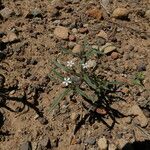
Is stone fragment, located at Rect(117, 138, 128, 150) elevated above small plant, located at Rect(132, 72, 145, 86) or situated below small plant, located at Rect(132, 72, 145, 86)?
below

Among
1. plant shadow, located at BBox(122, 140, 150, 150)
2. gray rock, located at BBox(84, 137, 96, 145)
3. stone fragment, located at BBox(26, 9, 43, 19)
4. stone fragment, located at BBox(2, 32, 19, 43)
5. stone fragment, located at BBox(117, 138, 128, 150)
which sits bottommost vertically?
plant shadow, located at BBox(122, 140, 150, 150)

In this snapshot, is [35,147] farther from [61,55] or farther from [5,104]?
[61,55]

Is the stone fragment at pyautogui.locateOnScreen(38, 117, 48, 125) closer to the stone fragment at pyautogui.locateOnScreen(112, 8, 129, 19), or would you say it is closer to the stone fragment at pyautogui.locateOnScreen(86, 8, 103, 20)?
the stone fragment at pyautogui.locateOnScreen(86, 8, 103, 20)

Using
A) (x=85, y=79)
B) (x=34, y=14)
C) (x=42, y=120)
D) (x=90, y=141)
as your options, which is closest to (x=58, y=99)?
(x=42, y=120)

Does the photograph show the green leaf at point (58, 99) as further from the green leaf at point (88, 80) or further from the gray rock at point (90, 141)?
the gray rock at point (90, 141)

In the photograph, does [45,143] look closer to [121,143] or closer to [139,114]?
[121,143]

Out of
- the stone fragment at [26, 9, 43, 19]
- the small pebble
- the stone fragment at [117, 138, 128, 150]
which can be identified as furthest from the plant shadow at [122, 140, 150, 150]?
the stone fragment at [26, 9, 43, 19]

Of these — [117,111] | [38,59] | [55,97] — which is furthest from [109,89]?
[38,59]
